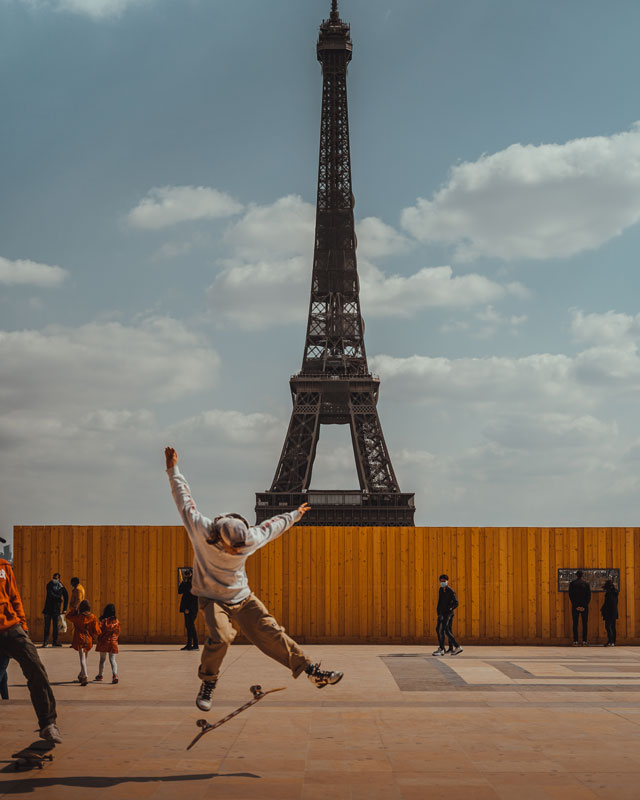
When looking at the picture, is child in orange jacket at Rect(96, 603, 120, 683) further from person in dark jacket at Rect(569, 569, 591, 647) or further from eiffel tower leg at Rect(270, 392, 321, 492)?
eiffel tower leg at Rect(270, 392, 321, 492)

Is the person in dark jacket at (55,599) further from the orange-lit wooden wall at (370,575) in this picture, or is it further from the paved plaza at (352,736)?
the paved plaza at (352,736)

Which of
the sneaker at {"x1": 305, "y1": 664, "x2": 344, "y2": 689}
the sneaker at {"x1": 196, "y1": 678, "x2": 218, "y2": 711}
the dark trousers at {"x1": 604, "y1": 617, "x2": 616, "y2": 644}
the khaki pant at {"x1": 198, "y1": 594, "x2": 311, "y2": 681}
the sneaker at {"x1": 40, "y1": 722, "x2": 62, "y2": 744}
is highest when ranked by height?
the khaki pant at {"x1": 198, "y1": 594, "x2": 311, "y2": 681}

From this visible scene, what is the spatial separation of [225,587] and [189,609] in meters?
9.94

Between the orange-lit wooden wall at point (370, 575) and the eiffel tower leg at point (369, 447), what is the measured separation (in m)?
39.7

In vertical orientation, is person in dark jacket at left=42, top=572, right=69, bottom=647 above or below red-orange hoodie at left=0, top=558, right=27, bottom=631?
below

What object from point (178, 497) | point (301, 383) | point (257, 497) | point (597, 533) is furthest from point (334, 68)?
point (178, 497)

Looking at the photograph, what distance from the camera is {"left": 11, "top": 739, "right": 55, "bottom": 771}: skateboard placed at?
7102mm

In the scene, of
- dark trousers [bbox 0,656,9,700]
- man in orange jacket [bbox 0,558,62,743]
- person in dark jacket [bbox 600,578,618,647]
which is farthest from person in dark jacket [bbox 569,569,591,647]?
man in orange jacket [bbox 0,558,62,743]

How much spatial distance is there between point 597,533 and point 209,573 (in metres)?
13.5

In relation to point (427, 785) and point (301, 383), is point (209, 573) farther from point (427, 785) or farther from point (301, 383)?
point (301, 383)

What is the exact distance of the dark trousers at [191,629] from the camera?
56.0 feet

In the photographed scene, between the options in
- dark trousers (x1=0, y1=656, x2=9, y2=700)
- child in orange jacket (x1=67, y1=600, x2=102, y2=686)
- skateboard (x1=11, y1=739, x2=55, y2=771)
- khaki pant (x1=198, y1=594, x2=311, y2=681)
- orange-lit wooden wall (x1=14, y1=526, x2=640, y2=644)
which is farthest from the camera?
orange-lit wooden wall (x1=14, y1=526, x2=640, y2=644)

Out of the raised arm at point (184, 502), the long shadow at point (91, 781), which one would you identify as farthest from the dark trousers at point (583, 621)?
the long shadow at point (91, 781)

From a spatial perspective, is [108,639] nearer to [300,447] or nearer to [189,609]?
[189,609]
